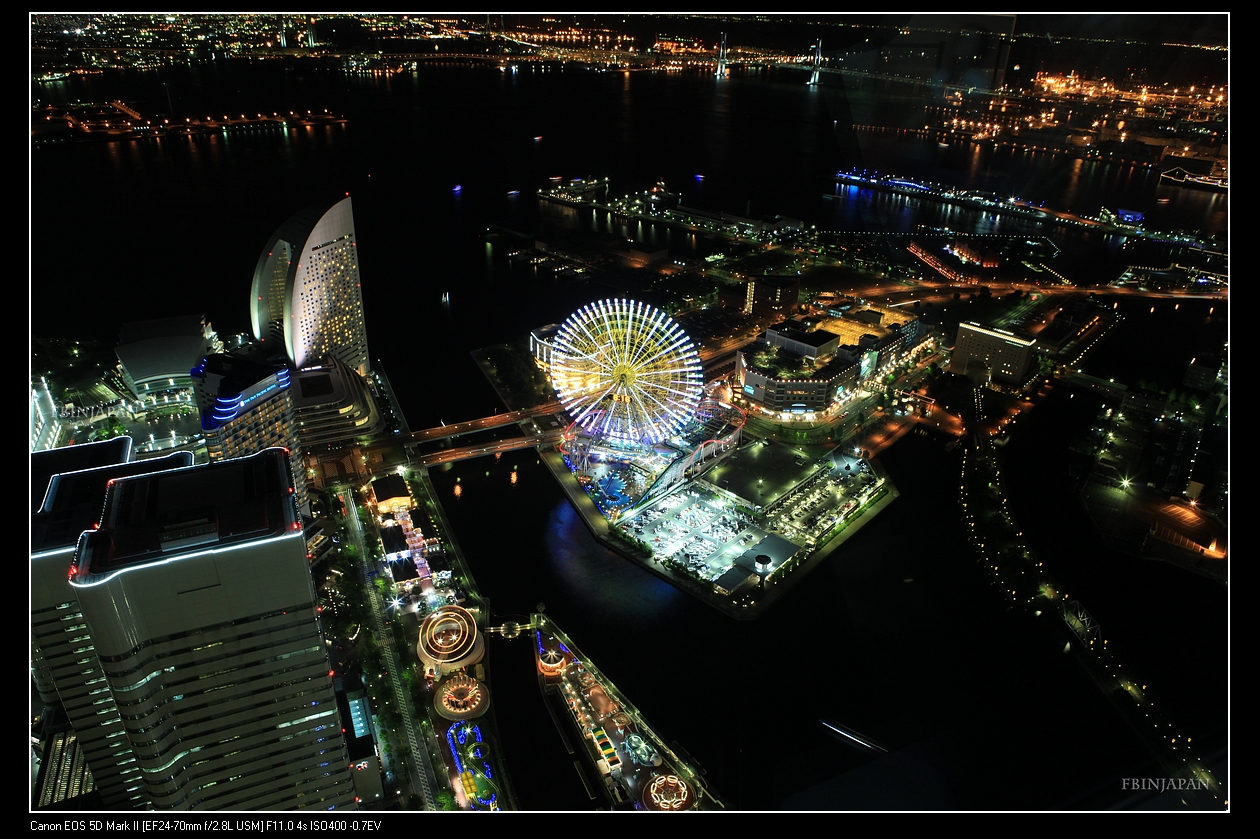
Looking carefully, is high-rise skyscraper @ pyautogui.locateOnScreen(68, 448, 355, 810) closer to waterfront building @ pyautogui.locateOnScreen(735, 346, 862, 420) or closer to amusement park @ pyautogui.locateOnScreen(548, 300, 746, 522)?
amusement park @ pyautogui.locateOnScreen(548, 300, 746, 522)

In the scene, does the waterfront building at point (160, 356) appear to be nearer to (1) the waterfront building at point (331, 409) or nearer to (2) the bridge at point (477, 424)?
Answer: (1) the waterfront building at point (331, 409)

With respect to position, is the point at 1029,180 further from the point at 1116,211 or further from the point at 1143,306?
the point at 1143,306

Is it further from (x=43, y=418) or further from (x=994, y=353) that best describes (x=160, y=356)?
(x=994, y=353)

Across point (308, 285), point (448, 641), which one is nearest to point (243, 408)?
point (308, 285)

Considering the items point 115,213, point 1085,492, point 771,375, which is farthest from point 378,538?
point 115,213

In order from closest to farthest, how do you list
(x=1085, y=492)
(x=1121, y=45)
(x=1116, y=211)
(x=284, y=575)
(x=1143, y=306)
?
(x=284, y=575) < (x=1121, y=45) < (x=1085, y=492) < (x=1143, y=306) < (x=1116, y=211)

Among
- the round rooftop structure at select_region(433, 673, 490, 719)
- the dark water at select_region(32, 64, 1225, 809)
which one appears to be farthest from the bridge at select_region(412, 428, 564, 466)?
the round rooftop structure at select_region(433, 673, 490, 719)
